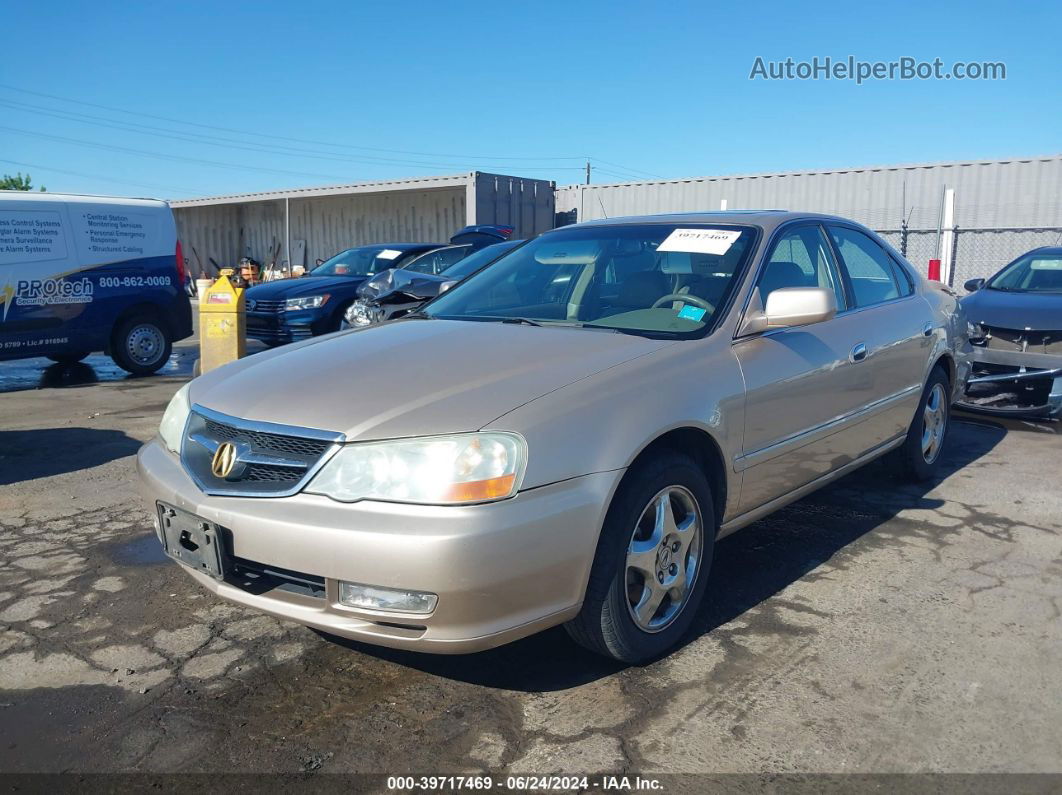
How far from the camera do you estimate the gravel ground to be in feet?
8.27

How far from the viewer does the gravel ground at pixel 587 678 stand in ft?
8.27

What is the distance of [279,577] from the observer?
2662 millimetres

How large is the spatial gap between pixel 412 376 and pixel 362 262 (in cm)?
959

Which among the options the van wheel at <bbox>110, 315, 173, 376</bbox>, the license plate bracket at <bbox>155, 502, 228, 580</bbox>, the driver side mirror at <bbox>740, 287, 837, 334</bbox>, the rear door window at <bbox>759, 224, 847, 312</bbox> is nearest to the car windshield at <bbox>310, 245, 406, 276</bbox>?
the van wheel at <bbox>110, 315, 173, 376</bbox>

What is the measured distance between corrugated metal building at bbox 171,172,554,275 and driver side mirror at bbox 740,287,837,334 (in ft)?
51.7

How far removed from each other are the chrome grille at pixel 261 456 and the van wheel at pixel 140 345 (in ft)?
25.7

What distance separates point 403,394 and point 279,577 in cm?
67

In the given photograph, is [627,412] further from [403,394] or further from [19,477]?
[19,477]

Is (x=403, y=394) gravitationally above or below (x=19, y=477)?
above

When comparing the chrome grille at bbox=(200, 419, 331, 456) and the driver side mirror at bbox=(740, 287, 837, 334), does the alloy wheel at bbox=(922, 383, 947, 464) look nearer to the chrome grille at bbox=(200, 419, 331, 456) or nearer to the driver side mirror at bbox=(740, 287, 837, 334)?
the driver side mirror at bbox=(740, 287, 837, 334)

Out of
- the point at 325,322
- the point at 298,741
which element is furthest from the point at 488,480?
the point at 325,322

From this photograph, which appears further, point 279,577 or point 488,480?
point 279,577

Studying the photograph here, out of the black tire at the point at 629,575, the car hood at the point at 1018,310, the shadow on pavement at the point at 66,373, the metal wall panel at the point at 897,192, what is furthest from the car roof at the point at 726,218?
the metal wall panel at the point at 897,192

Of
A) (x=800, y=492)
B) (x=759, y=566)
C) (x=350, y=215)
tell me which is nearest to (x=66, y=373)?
(x=759, y=566)
